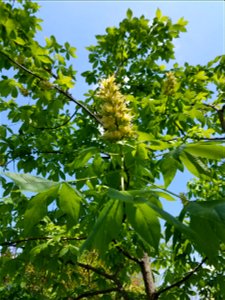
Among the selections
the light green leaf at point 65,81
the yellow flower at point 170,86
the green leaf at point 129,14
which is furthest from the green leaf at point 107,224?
the green leaf at point 129,14

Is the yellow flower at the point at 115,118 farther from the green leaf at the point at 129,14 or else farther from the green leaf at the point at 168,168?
the green leaf at the point at 129,14

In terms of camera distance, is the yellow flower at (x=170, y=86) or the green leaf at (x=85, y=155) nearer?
the green leaf at (x=85, y=155)

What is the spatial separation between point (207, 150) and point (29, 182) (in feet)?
2.52

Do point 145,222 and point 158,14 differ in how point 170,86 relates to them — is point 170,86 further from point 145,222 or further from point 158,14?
point 145,222

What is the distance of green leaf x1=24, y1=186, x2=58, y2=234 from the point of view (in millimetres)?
1571

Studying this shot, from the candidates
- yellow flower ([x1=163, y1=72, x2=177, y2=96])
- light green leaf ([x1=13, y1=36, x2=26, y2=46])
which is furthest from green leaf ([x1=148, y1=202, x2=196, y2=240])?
light green leaf ([x1=13, y1=36, x2=26, y2=46])

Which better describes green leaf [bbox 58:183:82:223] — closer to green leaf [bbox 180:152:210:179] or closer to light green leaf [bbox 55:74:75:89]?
green leaf [bbox 180:152:210:179]

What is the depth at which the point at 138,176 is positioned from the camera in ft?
6.59

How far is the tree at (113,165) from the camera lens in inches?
58.6

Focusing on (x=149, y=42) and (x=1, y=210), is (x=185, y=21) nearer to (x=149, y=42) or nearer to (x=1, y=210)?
(x=149, y=42)

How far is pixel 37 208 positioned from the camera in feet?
5.25

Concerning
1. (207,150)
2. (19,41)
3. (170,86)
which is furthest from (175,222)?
(19,41)

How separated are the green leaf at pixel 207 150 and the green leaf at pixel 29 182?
0.61 m

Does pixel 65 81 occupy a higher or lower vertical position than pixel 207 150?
higher
